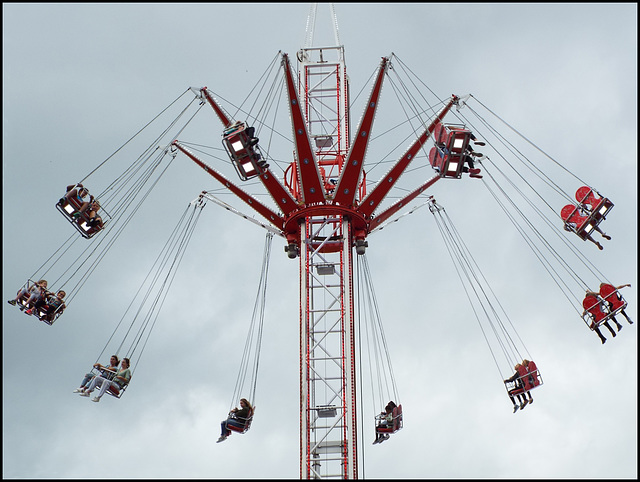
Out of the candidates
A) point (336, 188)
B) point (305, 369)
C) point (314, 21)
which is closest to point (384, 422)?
point (305, 369)

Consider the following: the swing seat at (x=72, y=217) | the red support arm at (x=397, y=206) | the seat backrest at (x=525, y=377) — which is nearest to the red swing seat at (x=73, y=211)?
the swing seat at (x=72, y=217)

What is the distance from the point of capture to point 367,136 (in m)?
28.7

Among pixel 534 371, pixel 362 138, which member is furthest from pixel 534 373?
pixel 362 138

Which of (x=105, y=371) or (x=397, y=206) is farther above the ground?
(x=397, y=206)

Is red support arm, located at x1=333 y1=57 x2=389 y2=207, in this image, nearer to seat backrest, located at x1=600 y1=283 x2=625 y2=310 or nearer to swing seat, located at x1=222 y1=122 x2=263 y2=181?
swing seat, located at x1=222 y1=122 x2=263 y2=181

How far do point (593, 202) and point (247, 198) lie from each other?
33.1 feet

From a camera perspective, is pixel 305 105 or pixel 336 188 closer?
pixel 336 188

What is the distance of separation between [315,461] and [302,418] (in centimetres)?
121

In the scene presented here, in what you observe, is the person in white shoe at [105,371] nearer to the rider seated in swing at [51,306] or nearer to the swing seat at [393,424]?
the rider seated in swing at [51,306]

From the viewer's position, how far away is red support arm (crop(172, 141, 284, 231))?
30.5 m

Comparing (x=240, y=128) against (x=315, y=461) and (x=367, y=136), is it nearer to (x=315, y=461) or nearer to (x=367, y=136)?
(x=367, y=136)

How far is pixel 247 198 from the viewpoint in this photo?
100 feet

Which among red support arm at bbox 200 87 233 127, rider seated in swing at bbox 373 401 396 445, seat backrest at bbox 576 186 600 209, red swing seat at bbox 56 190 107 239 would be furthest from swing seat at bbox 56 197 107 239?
seat backrest at bbox 576 186 600 209

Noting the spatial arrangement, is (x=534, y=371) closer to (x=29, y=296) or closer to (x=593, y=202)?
(x=593, y=202)
